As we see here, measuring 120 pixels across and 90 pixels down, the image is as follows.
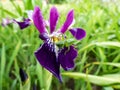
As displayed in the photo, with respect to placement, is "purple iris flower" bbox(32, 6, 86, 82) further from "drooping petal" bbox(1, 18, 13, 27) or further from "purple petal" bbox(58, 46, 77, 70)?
"drooping petal" bbox(1, 18, 13, 27)

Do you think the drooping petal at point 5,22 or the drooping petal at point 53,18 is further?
the drooping petal at point 5,22

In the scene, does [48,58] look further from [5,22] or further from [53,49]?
[5,22]

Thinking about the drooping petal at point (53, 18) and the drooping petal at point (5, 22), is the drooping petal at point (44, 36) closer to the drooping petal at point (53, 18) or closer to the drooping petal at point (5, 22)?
the drooping petal at point (53, 18)

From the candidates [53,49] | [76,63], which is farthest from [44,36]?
[76,63]

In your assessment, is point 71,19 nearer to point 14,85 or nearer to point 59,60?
point 59,60

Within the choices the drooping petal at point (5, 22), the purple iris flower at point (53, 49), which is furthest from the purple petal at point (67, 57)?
the drooping petal at point (5, 22)

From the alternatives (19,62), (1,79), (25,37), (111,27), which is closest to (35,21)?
(1,79)

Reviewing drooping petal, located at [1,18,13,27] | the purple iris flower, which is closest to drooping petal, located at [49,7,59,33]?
the purple iris flower
